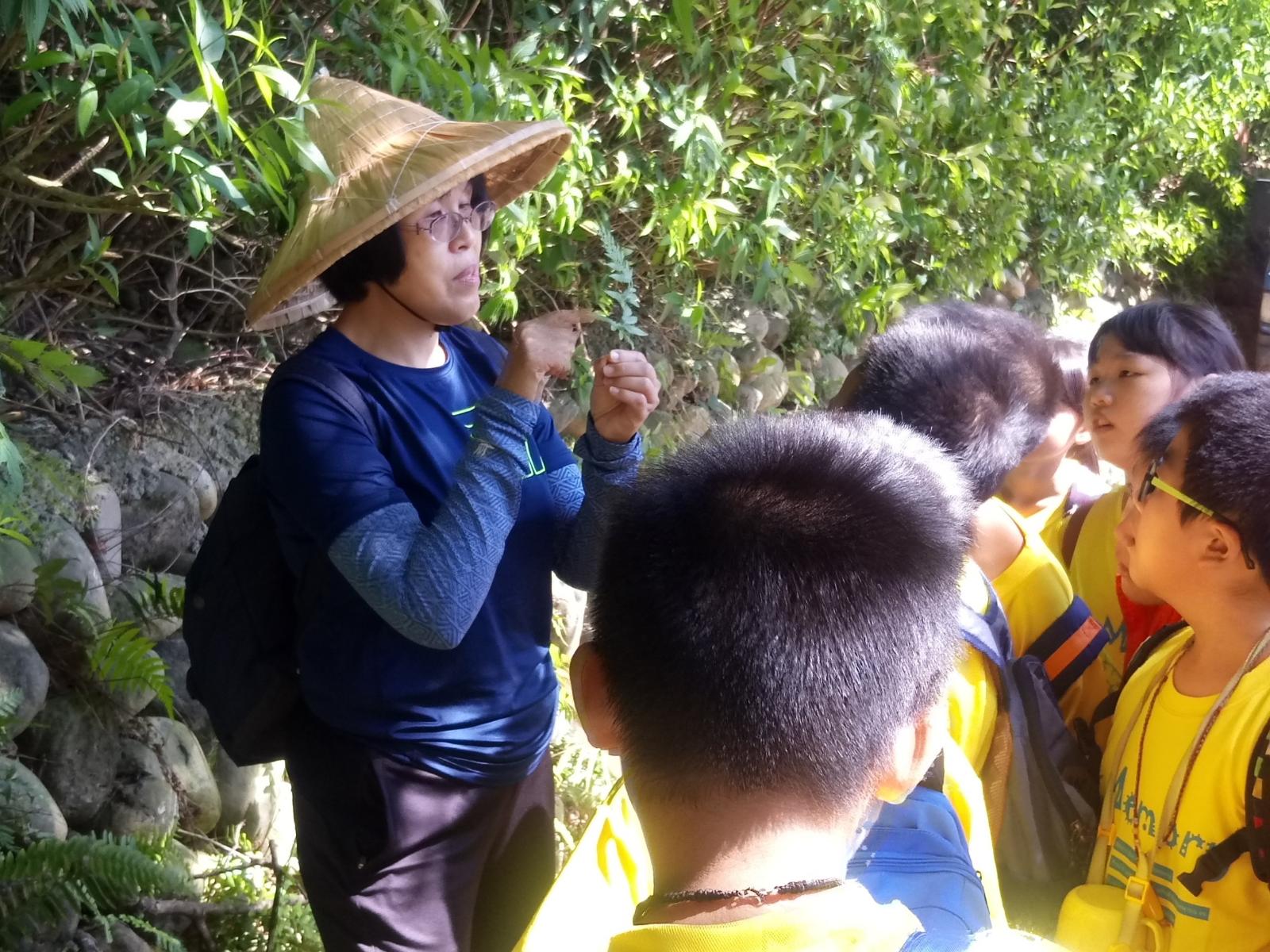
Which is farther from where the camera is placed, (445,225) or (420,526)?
(445,225)

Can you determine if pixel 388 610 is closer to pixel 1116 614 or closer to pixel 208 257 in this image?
pixel 1116 614

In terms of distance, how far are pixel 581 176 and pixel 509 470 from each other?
1.57m

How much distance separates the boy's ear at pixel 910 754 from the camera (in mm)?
1112

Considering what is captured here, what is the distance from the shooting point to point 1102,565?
257cm

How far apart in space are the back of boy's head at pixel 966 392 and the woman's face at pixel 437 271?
0.71 meters

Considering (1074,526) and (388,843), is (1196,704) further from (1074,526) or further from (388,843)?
(388,843)

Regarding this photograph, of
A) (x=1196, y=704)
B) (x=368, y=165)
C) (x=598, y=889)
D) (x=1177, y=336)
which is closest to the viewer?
(x=598, y=889)

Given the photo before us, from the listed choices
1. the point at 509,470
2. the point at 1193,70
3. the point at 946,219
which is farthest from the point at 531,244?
the point at 1193,70

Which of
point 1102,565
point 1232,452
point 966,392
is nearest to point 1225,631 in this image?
point 1232,452

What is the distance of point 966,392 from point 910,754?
0.95 meters

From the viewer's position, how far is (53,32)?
2.53 m

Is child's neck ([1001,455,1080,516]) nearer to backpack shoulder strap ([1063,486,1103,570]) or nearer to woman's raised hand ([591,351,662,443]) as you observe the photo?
backpack shoulder strap ([1063,486,1103,570])

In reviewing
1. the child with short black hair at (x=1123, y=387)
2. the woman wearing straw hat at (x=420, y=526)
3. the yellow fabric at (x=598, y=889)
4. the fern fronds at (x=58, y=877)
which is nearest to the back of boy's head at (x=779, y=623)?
the yellow fabric at (x=598, y=889)

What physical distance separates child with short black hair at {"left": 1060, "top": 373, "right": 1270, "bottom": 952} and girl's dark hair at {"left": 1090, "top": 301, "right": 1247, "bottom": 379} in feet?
2.48
